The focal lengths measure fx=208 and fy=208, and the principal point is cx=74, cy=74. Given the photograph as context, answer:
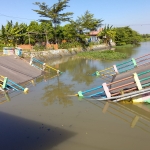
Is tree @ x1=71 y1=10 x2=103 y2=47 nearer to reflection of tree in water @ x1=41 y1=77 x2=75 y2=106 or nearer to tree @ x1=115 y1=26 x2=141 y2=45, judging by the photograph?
tree @ x1=115 y1=26 x2=141 y2=45

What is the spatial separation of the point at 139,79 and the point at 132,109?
134cm

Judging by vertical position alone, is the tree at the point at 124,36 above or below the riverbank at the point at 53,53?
above

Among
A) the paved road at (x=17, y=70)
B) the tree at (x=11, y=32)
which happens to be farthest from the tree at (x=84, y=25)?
the paved road at (x=17, y=70)

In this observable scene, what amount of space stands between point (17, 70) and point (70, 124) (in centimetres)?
949

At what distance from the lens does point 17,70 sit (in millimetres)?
14914

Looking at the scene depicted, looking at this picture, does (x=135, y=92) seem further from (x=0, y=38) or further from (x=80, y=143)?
(x=0, y=38)

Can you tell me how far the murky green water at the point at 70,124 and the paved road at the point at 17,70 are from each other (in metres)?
3.65

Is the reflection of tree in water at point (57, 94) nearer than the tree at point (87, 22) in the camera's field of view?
Yes

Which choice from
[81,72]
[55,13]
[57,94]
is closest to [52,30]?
[55,13]

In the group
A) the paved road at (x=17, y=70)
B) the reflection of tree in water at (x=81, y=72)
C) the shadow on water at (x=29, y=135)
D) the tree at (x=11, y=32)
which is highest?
the tree at (x=11, y=32)

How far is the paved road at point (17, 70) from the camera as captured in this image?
1317 cm

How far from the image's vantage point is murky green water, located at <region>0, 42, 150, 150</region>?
17.4 feet

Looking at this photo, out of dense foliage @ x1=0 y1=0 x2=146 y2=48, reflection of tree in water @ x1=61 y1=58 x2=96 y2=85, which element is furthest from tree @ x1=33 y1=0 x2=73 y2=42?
reflection of tree in water @ x1=61 y1=58 x2=96 y2=85

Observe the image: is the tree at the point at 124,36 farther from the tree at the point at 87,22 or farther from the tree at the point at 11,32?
the tree at the point at 11,32
